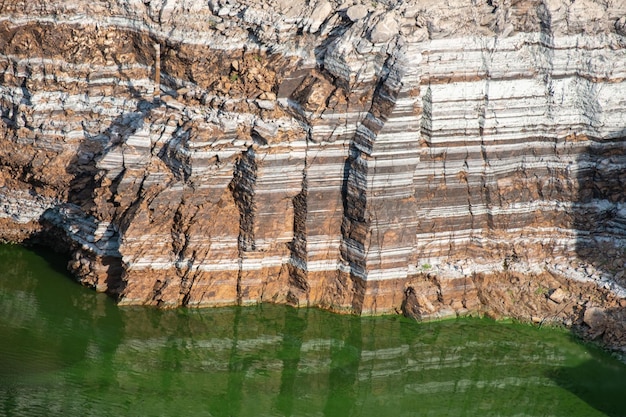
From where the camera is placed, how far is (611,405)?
65.8 feet

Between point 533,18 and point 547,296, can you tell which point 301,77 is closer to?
point 533,18

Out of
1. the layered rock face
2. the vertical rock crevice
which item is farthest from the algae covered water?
the vertical rock crevice

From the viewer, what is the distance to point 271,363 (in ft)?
68.4

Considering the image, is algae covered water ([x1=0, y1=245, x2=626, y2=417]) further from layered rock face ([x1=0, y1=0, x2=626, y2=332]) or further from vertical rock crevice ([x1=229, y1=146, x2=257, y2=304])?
vertical rock crevice ([x1=229, y1=146, x2=257, y2=304])

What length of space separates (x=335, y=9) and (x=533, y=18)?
4311 mm

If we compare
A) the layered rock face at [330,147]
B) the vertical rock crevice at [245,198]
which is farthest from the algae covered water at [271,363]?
the vertical rock crevice at [245,198]

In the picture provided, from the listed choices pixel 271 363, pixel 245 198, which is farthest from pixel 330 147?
pixel 271 363

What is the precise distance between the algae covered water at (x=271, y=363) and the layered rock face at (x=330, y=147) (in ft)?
2.15

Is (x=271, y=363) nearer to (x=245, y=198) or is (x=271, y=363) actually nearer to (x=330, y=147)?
(x=245, y=198)

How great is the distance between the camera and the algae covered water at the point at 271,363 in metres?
19.4

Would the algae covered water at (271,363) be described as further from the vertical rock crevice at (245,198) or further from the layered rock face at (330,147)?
the vertical rock crevice at (245,198)

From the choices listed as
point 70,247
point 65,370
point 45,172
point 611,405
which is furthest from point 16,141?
point 611,405

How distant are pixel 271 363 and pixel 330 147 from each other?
4.69 meters

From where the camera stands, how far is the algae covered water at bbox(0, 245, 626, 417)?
19.4 metres
